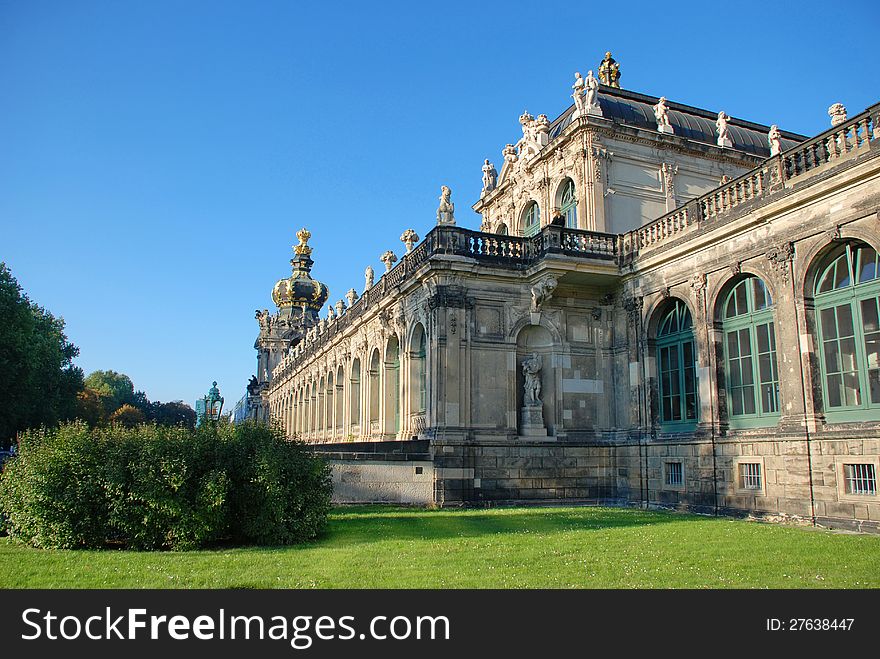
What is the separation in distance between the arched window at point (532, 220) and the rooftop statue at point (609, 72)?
9871mm

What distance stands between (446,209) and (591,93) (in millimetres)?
8066

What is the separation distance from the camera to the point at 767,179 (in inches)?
755

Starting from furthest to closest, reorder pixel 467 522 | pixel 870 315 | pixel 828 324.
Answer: pixel 467 522
pixel 828 324
pixel 870 315

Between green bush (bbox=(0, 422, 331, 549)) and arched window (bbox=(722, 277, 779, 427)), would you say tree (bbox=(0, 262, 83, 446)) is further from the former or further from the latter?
arched window (bbox=(722, 277, 779, 427))

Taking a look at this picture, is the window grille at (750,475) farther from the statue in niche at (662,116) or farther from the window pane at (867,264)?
the statue in niche at (662,116)

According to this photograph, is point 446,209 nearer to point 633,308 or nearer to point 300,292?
point 633,308

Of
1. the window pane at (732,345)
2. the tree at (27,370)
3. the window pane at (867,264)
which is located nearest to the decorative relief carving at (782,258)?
the window pane at (867,264)

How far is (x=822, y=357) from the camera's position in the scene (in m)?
17.6

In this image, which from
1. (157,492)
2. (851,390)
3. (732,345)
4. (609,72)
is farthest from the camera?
(609,72)

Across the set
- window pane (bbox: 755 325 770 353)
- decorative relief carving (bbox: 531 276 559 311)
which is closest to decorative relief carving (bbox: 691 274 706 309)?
window pane (bbox: 755 325 770 353)

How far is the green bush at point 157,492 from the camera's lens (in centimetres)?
1328

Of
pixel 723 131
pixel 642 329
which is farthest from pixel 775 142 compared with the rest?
pixel 642 329
